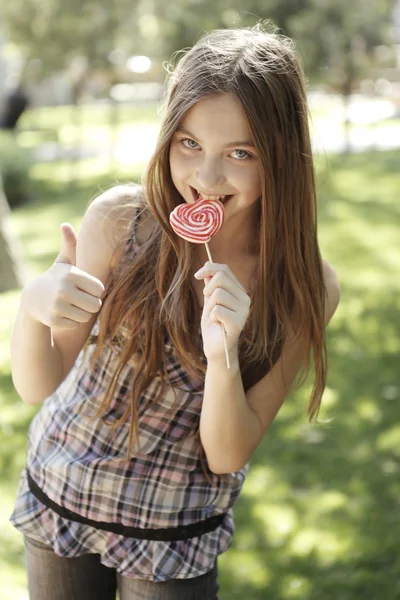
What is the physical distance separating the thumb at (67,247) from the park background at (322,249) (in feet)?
1.43

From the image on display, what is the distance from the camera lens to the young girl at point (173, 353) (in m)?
1.91

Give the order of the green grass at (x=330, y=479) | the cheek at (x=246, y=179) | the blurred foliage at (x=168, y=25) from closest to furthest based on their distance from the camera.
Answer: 1. the cheek at (x=246, y=179)
2. the green grass at (x=330, y=479)
3. the blurred foliage at (x=168, y=25)

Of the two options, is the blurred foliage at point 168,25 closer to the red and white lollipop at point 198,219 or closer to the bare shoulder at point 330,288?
the bare shoulder at point 330,288

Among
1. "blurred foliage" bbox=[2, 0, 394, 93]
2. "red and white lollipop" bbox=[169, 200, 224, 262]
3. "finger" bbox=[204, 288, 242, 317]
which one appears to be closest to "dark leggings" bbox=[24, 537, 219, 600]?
"finger" bbox=[204, 288, 242, 317]

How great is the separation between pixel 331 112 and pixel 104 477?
23.8 meters

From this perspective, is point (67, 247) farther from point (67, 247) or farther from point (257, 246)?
point (257, 246)

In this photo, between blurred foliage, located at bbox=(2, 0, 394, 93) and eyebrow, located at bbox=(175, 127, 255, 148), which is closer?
eyebrow, located at bbox=(175, 127, 255, 148)

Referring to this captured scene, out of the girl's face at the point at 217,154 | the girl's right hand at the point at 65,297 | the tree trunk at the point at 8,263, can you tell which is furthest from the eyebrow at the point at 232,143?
the tree trunk at the point at 8,263

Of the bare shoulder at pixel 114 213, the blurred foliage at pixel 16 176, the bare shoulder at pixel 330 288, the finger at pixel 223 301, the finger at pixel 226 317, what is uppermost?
the bare shoulder at pixel 114 213

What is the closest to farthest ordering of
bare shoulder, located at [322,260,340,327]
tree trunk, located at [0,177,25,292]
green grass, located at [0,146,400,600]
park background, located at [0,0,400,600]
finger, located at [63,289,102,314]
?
finger, located at [63,289,102,314], bare shoulder, located at [322,260,340,327], green grass, located at [0,146,400,600], park background, located at [0,0,400,600], tree trunk, located at [0,177,25,292]

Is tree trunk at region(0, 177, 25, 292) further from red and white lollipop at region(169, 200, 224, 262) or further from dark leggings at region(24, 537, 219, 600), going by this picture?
red and white lollipop at region(169, 200, 224, 262)

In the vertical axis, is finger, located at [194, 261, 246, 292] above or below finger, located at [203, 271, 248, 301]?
above

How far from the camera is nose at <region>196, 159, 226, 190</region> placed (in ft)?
6.05

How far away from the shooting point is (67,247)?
1920 mm
